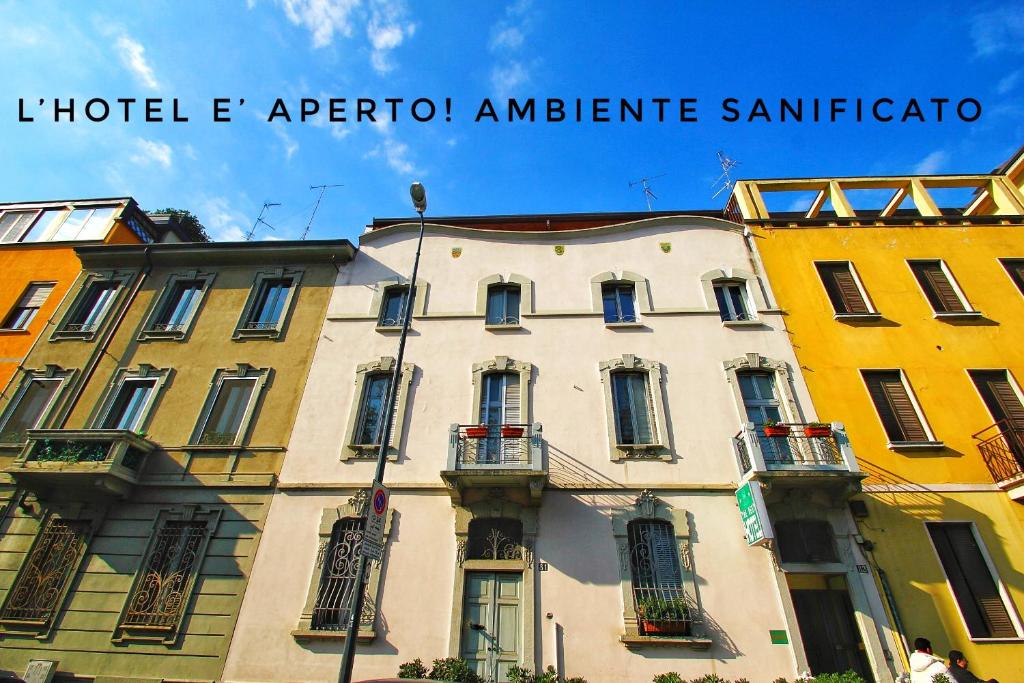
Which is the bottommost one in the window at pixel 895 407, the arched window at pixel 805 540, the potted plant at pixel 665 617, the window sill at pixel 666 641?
the window sill at pixel 666 641

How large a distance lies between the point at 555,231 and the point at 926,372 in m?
11.7

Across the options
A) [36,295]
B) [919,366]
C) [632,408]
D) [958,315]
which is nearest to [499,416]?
[632,408]

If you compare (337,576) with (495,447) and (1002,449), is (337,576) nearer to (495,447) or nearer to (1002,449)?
(495,447)

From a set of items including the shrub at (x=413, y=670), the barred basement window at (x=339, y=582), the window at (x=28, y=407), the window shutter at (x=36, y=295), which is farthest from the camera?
the window shutter at (x=36, y=295)

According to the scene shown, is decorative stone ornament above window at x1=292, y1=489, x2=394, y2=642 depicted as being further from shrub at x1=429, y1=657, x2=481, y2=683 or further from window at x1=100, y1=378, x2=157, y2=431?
window at x1=100, y1=378, x2=157, y2=431

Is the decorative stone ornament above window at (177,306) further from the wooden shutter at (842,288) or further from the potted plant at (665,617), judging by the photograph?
the wooden shutter at (842,288)

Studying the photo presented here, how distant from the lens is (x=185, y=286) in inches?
700

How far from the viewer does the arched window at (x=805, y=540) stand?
459 inches

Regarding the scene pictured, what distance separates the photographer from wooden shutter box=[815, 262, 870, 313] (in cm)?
1550

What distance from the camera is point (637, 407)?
45.6 ft

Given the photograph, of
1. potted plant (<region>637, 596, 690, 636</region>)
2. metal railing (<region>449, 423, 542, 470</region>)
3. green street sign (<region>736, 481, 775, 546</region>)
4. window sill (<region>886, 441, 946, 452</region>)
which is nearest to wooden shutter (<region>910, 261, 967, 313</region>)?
window sill (<region>886, 441, 946, 452</region>)

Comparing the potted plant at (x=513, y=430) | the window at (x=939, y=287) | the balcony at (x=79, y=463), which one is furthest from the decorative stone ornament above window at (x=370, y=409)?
the window at (x=939, y=287)

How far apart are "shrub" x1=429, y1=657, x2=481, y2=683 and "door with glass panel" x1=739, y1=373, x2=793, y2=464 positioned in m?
8.30

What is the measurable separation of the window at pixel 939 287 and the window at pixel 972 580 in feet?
22.7
